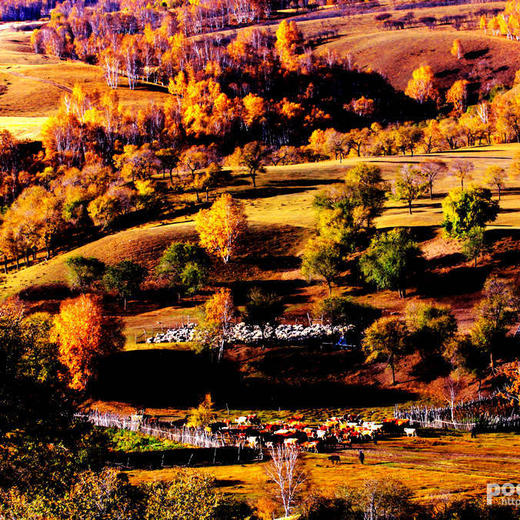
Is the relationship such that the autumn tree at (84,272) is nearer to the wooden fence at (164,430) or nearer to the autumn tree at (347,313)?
the wooden fence at (164,430)

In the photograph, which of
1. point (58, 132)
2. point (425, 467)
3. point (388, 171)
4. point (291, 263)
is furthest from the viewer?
point (58, 132)

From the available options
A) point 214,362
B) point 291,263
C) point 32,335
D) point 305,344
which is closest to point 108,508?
point 32,335

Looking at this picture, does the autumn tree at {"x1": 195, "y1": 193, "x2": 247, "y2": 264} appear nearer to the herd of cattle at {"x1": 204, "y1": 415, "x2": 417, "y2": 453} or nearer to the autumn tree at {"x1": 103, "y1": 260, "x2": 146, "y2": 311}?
the autumn tree at {"x1": 103, "y1": 260, "x2": 146, "y2": 311}

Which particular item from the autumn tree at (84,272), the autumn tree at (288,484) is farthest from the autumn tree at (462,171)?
the autumn tree at (288,484)

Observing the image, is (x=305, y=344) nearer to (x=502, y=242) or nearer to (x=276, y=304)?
(x=276, y=304)

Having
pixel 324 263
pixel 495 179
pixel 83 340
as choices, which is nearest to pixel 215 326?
pixel 83 340

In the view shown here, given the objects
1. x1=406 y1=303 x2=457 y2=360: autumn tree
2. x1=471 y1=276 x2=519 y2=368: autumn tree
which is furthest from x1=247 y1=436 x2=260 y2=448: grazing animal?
x1=471 y1=276 x2=519 y2=368: autumn tree
